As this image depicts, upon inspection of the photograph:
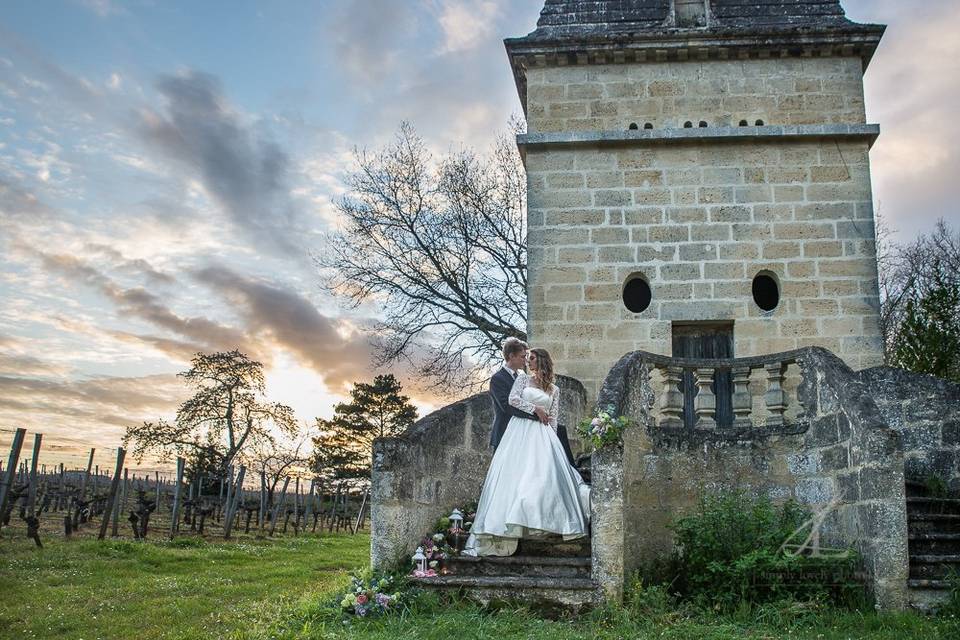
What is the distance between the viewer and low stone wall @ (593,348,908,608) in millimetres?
6656

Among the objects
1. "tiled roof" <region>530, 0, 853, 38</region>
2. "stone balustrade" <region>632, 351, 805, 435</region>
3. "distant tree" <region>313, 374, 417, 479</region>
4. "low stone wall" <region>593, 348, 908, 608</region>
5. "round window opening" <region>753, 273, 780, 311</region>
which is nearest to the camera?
"low stone wall" <region>593, 348, 908, 608</region>

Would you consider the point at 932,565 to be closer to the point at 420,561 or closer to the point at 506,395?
the point at 506,395

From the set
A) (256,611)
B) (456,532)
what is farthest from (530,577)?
(256,611)

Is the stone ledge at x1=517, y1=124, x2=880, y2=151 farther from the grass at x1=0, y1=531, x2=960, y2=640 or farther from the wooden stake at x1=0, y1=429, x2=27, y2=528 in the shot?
the wooden stake at x1=0, y1=429, x2=27, y2=528

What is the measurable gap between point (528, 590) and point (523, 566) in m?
0.48

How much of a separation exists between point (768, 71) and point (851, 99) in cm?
122

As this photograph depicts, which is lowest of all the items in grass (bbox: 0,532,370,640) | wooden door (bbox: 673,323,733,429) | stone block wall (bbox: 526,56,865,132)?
grass (bbox: 0,532,370,640)

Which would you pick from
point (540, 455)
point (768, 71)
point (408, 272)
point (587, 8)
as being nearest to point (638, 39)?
point (587, 8)

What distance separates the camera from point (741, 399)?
8.43 m

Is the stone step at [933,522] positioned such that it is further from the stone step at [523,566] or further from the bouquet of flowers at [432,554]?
the bouquet of flowers at [432,554]

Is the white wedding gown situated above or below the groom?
below

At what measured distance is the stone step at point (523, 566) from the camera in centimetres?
707

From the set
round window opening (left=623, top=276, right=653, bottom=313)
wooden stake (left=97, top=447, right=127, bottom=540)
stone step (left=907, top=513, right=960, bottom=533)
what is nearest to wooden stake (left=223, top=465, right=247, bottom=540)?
wooden stake (left=97, top=447, right=127, bottom=540)

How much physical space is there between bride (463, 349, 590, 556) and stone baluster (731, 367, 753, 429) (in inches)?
70.9
